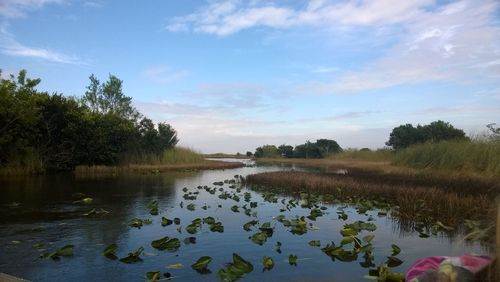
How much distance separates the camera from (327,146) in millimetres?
79688

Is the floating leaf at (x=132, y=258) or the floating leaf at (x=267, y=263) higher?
the floating leaf at (x=132, y=258)

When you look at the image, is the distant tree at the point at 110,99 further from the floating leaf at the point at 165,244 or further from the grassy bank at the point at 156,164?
the floating leaf at the point at 165,244

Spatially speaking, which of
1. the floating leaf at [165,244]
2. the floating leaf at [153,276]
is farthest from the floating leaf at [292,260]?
the floating leaf at [153,276]

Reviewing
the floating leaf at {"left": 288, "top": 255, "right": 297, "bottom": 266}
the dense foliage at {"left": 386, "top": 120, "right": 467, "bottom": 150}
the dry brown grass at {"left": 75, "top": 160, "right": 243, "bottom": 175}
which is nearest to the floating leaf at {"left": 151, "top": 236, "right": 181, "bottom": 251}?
the floating leaf at {"left": 288, "top": 255, "right": 297, "bottom": 266}

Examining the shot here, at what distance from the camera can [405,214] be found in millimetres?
13344

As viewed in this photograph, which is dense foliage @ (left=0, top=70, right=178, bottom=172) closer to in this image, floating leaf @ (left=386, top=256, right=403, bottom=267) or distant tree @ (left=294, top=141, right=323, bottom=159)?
floating leaf @ (left=386, top=256, right=403, bottom=267)

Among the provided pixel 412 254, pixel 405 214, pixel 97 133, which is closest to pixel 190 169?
pixel 97 133

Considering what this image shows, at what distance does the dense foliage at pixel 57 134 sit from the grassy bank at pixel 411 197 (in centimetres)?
1613

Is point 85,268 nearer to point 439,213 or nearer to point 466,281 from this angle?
point 466,281

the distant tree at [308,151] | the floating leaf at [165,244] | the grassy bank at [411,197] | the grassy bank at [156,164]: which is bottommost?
the floating leaf at [165,244]

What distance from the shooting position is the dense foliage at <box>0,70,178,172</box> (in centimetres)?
2673

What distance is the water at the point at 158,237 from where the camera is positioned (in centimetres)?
759

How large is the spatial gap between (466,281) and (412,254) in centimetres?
746

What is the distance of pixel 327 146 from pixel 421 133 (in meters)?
27.6
